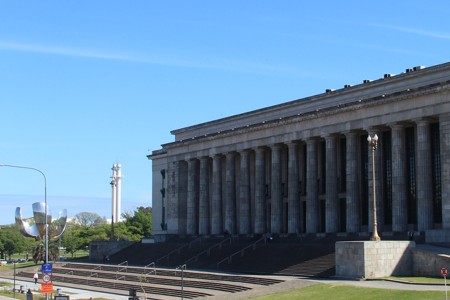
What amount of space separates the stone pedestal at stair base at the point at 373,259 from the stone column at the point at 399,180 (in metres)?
11.8

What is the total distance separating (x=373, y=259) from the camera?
49188mm

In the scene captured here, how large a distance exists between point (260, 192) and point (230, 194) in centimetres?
578

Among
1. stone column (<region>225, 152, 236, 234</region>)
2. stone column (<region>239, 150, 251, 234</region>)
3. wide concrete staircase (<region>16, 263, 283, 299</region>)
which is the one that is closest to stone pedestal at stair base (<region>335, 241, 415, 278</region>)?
wide concrete staircase (<region>16, 263, 283, 299</region>)

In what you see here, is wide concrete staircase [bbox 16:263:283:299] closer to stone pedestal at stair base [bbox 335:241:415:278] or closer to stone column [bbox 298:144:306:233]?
stone pedestal at stair base [bbox 335:241:415:278]

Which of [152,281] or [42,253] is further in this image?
[42,253]

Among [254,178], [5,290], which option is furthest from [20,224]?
[254,178]

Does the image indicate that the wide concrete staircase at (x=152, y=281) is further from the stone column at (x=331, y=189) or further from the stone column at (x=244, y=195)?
the stone column at (x=331, y=189)

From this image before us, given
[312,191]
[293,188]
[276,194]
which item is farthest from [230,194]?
[312,191]

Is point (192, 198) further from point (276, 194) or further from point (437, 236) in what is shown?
point (437, 236)

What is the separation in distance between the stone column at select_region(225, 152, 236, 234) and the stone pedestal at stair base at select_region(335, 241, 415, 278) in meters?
34.1

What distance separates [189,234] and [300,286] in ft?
143

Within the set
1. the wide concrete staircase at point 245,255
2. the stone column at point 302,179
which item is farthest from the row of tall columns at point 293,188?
the wide concrete staircase at point 245,255

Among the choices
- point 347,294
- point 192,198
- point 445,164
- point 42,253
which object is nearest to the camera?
point 347,294

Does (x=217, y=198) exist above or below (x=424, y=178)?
below
